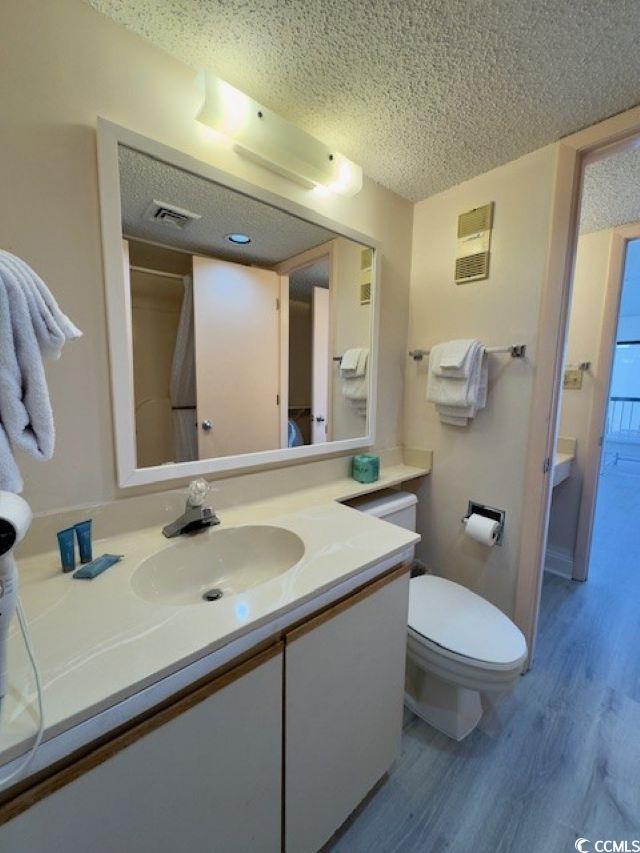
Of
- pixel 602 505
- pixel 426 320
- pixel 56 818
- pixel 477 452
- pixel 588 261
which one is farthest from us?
pixel 602 505

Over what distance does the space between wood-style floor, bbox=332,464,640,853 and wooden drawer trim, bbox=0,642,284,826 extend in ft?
2.64

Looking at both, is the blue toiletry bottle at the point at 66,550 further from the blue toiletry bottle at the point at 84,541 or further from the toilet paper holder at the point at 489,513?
the toilet paper holder at the point at 489,513

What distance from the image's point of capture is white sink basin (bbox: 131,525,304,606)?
3.10 ft

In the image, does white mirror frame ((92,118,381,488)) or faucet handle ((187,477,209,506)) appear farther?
faucet handle ((187,477,209,506))

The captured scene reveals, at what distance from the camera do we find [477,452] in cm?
164

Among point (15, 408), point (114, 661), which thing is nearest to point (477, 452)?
point (114, 661)

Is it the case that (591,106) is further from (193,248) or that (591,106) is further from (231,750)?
(231,750)

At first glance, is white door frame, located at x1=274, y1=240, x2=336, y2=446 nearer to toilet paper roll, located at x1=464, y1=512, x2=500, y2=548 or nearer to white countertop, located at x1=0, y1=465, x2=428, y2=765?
white countertop, located at x1=0, y1=465, x2=428, y2=765

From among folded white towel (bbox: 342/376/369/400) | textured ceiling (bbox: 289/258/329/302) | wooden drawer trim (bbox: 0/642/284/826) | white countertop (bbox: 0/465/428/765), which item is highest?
textured ceiling (bbox: 289/258/329/302)

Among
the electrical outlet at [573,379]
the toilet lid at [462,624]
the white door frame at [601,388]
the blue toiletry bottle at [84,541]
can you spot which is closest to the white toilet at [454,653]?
the toilet lid at [462,624]

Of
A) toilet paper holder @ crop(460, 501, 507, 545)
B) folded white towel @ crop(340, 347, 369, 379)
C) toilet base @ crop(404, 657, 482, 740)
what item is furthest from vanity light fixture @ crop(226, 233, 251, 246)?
toilet base @ crop(404, 657, 482, 740)

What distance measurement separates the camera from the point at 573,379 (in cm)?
230

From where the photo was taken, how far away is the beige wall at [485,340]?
1436mm

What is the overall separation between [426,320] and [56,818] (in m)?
1.90
